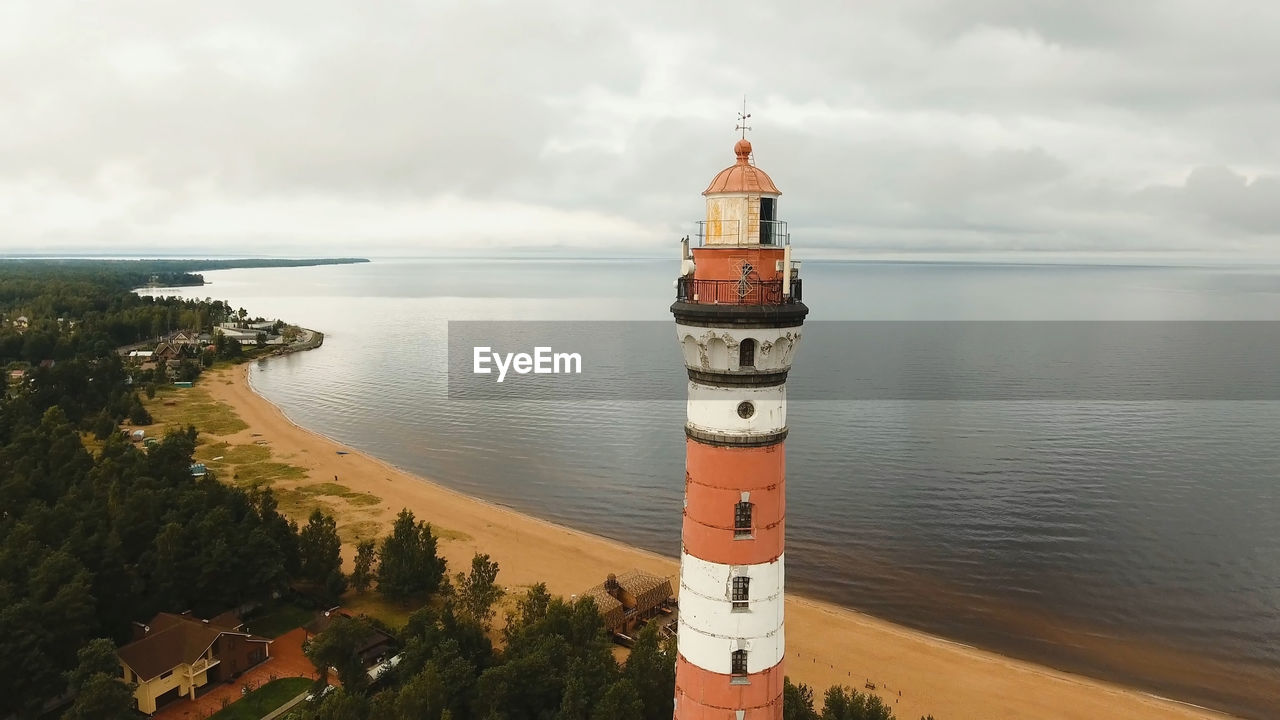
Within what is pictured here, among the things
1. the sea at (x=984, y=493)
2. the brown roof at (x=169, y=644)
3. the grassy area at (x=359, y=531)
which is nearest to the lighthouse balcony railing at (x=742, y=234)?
the brown roof at (x=169, y=644)

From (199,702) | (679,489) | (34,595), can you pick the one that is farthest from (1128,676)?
(34,595)

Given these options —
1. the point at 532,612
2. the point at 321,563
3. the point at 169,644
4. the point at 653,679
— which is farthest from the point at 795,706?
the point at 321,563

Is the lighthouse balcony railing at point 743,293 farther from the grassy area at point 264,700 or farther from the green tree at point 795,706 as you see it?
the grassy area at point 264,700

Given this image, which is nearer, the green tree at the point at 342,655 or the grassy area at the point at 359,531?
the green tree at the point at 342,655

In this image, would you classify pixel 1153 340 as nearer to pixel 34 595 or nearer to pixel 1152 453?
pixel 1152 453

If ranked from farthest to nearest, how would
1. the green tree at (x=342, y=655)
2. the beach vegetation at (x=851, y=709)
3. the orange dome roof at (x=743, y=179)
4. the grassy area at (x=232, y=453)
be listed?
the grassy area at (x=232, y=453)
the green tree at (x=342, y=655)
the beach vegetation at (x=851, y=709)
the orange dome roof at (x=743, y=179)

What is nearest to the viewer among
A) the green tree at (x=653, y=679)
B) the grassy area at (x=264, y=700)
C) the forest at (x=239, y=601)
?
the forest at (x=239, y=601)
